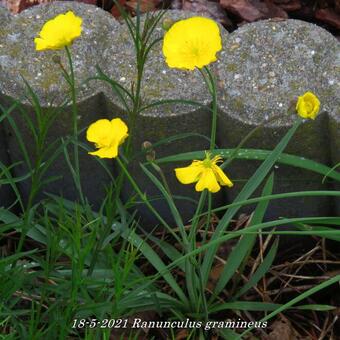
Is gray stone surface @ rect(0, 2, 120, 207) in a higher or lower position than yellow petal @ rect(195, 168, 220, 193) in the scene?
lower

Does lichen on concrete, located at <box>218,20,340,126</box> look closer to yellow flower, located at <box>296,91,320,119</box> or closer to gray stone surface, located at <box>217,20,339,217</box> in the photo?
gray stone surface, located at <box>217,20,339,217</box>

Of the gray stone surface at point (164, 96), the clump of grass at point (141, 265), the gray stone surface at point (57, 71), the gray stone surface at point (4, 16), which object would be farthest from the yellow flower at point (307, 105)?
→ the gray stone surface at point (4, 16)

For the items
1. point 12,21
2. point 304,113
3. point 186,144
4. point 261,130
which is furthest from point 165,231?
point 304,113

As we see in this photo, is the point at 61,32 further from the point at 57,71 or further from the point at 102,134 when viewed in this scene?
the point at 57,71

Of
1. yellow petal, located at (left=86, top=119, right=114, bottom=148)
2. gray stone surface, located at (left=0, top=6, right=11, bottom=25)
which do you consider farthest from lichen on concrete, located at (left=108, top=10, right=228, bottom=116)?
yellow petal, located at (left=86, top=119, right=114, bottom=148)

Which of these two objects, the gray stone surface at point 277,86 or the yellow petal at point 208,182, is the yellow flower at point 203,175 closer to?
the yellow petal at point 208,182

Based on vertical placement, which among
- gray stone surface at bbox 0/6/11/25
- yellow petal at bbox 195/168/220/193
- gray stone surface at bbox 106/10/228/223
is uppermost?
yellow petal at bbox 195/168/220/193
